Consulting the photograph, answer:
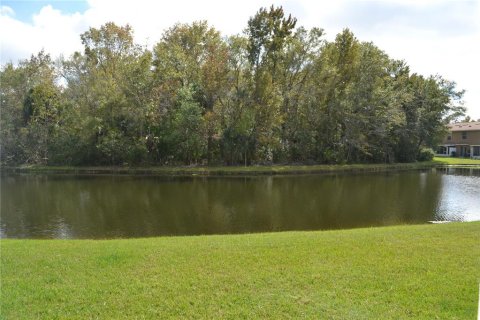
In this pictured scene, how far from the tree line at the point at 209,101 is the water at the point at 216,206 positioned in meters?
9.81

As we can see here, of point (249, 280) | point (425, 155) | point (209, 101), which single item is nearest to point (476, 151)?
point (425, 155)

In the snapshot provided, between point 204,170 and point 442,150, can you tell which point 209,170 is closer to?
point 204,170

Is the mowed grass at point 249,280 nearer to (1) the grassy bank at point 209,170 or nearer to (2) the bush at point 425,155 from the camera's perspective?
(1) the grassy bank at point 209,170

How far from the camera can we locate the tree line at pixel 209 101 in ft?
121

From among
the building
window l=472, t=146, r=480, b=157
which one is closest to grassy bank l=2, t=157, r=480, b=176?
window l=472, t=146, r=480, b=157

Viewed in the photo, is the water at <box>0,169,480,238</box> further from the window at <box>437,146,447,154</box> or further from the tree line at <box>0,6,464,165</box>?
the window at <box>437,146,447,154</box>

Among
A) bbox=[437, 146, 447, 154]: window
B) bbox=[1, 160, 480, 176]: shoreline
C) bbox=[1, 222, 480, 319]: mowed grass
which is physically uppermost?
bbox=[437, 146, 447, 154]: window

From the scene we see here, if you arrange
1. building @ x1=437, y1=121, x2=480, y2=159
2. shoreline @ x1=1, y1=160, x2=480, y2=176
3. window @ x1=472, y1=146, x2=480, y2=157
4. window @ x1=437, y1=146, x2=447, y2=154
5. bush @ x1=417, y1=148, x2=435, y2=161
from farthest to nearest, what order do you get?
window @ x1=437, y1=146, x2=447, y2=154, building @ x1=437, y1=121, x2=480, y2=159, window @ x1=472, y1=146, x2=480, y2=157, bush @ x1=417, y1=148, x2=435, y2=161, shoreline @ x1=1, y1=160, x2=480, y2=176

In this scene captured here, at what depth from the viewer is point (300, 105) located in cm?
4075

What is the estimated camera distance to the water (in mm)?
14068

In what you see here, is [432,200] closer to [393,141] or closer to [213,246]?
[213,246]

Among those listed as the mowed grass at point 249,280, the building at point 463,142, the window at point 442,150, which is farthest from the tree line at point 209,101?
the mowed grass at point 249,280

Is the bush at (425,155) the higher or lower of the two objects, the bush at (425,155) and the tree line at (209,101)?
the lower

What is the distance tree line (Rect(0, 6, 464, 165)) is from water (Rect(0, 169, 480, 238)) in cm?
981
